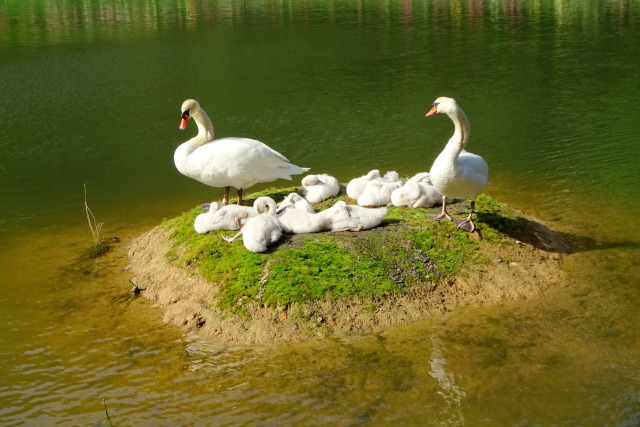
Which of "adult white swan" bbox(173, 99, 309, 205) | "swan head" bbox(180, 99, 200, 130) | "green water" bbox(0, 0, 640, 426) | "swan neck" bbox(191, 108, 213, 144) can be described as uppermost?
"swan head" bbox(180, 99, 200, 130)

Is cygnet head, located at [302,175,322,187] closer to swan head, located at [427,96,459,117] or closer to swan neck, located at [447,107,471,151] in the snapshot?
swan head, located at [427,96,459,117]

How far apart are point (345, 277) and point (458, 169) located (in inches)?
91.9

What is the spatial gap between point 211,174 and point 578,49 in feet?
75.1

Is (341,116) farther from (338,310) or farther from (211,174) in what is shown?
(338,310)

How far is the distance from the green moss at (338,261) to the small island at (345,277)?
0.6 inches

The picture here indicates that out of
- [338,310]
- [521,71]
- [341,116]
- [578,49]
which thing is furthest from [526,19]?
[338,310]

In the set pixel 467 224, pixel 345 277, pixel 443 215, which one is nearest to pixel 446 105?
pixel 443 215

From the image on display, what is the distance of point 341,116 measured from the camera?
21.0 meters

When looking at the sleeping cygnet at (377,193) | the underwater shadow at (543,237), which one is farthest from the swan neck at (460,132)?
the sleeping cygnet at (377,193)

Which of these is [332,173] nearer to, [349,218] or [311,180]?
[311,180]

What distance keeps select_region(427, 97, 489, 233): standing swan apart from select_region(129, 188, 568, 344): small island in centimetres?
60

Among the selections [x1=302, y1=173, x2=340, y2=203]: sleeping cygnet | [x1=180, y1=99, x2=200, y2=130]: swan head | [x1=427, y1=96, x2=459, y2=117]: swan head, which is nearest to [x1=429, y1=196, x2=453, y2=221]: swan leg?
[x1=427, y1=96, x2=459, y2=117]: swan head

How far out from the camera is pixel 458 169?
9953mm

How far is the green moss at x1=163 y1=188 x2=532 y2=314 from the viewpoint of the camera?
9.24 meters
